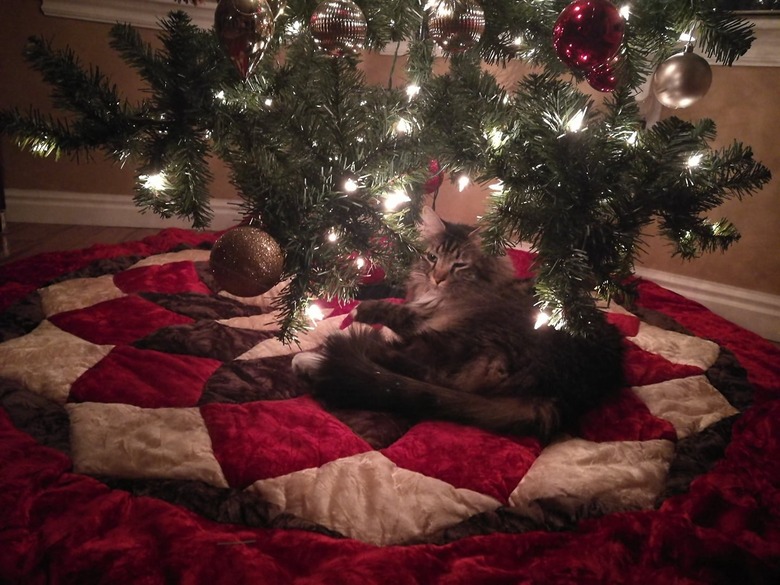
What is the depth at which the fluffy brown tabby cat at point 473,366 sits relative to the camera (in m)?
0.86

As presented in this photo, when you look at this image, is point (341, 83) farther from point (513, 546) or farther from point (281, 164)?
point (513, 546)

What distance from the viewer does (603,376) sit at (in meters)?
0.97

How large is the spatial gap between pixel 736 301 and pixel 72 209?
2551 mm

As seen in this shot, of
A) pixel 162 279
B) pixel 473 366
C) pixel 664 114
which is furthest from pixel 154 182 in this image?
pixel 664 114

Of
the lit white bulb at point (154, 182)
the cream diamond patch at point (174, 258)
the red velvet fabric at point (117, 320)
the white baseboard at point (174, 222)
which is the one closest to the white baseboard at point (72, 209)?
the white baseboard at point (174, 222)

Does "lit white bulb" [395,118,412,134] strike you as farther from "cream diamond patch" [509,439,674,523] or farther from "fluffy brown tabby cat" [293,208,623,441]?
"cream diamond patch" [509,439,674,523]

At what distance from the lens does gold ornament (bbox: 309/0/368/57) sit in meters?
0.74

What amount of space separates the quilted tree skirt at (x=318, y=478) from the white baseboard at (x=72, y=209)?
108 centimetres

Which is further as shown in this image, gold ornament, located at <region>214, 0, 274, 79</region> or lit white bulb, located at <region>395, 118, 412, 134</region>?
lit white bulb, located at <region>395, 118, 412, 134</region>

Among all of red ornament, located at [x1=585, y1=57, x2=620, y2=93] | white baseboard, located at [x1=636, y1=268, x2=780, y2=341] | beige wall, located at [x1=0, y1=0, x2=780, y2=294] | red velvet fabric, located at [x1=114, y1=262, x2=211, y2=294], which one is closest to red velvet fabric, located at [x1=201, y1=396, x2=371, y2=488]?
red velvet fabric, located at [x1=114, y1=262, x2=211, y2=294]

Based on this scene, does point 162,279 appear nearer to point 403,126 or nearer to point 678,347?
point 403,126

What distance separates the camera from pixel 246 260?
2.23 feet

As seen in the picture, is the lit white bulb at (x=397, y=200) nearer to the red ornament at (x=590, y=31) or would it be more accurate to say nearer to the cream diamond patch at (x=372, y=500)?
the red ornament at (x=590, y=31)

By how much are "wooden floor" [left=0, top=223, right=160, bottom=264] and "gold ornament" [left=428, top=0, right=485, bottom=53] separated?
1.52 metres
